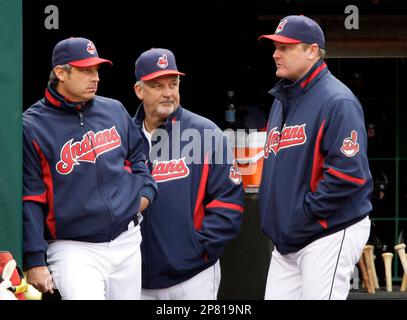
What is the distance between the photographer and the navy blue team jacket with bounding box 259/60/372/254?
14.4 ft

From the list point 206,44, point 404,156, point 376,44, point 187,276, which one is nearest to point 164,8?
point 206,44

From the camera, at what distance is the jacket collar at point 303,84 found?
15.1 feet

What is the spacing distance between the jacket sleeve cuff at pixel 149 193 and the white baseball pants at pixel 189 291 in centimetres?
47

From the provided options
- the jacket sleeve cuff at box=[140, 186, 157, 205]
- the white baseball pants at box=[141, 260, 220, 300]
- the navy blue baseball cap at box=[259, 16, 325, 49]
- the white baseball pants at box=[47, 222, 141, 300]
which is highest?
the navy blue baseball cap at box=[259, 16, 325, 49]

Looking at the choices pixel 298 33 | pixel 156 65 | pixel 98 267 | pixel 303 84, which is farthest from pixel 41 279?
pixel 298 33

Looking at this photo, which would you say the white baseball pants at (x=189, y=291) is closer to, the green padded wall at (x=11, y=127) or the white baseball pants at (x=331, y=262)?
the white baseball pants at (x=331, y=262)

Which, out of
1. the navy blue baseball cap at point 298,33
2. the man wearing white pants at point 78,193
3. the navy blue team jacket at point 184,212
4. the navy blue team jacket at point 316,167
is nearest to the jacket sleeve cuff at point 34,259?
the man wearing white pants at point 78,193

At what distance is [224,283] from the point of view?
5.77m

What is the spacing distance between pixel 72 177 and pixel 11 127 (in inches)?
15.8

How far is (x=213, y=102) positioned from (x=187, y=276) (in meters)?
2.38

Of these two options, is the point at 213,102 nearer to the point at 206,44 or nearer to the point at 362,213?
the point at 206,44

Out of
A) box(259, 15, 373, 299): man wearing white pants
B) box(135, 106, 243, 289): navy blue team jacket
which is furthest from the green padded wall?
box(259, 15, 373, 299): man wearing white pants

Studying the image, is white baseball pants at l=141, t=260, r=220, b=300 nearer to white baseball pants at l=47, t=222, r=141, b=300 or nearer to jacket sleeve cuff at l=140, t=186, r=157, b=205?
white baseball pants at l=47, t=222, r=141, b=300

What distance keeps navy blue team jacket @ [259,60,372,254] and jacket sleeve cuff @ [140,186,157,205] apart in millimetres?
479
